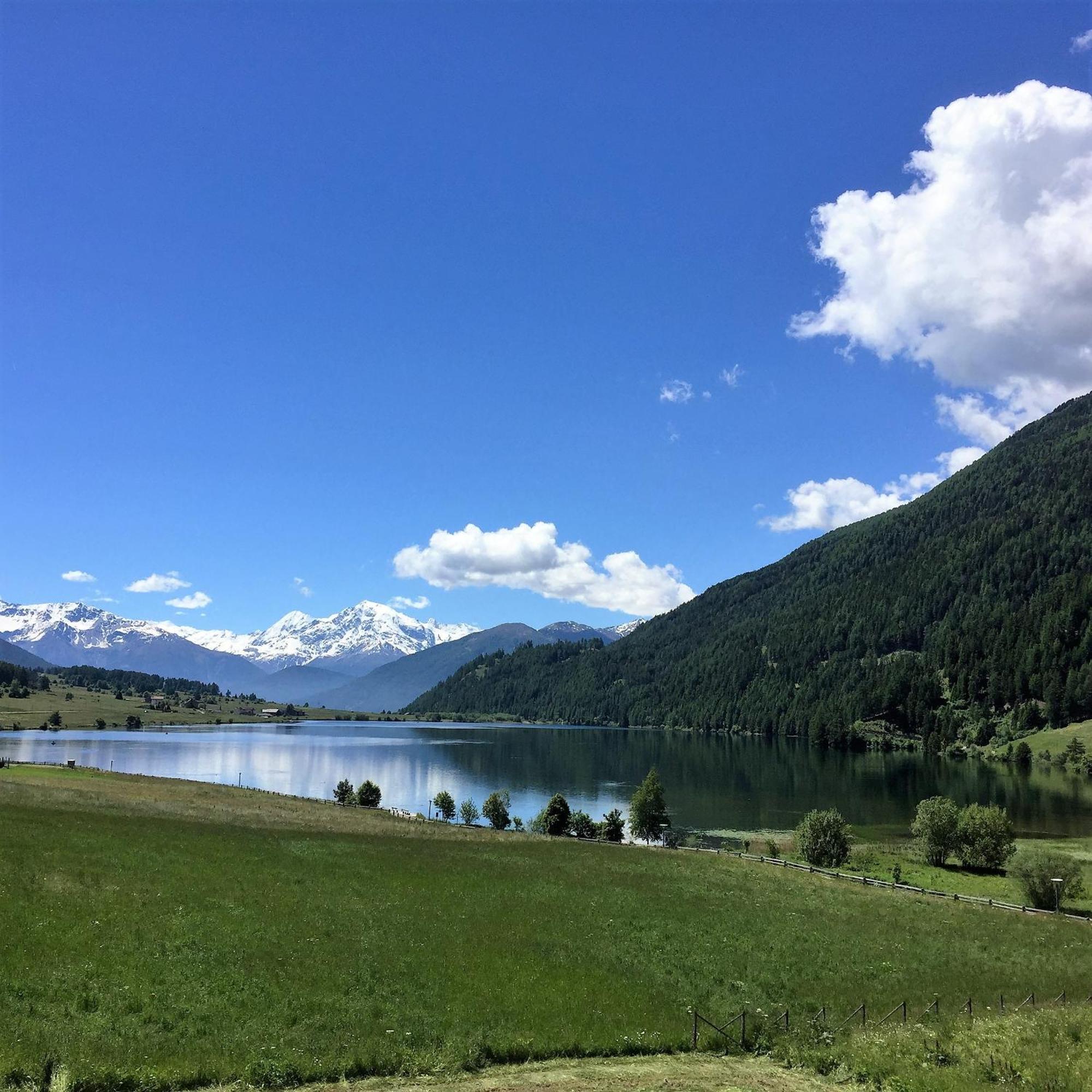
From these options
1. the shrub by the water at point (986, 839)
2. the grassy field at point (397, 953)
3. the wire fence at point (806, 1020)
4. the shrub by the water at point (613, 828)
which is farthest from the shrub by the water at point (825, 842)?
the wire fence at point (806, 1020)

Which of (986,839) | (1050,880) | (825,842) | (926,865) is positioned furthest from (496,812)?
(1050,880)

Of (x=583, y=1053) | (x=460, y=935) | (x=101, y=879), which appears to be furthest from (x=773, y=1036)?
(x=101, y=879)

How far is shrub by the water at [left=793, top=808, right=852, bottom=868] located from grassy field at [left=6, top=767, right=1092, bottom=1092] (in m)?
16.4

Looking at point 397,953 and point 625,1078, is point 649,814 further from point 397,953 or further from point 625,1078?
point 625,1078

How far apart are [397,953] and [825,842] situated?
59.8 meters

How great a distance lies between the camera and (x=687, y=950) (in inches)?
1642

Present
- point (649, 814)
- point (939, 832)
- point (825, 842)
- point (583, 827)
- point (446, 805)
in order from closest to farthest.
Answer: point (825, 842) → point (939, 832) → point (583, 827) → point (649, 814) → point (446, 805)

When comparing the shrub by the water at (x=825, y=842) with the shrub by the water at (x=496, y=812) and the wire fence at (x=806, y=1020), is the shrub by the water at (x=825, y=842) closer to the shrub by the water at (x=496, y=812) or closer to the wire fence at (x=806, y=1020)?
the shrub by the water at (x=496, y=812)

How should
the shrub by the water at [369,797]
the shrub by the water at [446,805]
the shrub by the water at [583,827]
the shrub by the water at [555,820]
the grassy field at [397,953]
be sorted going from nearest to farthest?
the grassy field at [397,953] < the shrub by the water at [555,820] < the shrub by the water at [583,827] < the shrub by the water at [446,805] < the shrub by the water at [369,797]

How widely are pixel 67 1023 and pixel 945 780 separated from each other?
175851 mm

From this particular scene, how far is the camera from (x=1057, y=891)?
6316 centimetres

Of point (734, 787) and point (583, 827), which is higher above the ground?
point (583, 827)

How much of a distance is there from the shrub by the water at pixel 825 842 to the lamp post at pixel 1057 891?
21.1 metres

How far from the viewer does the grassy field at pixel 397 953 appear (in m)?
27.2
